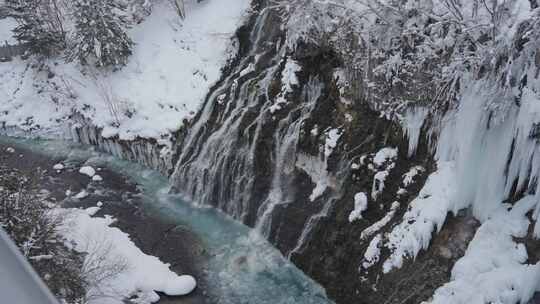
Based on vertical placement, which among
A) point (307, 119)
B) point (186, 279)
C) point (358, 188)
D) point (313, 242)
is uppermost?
point (307, 119)

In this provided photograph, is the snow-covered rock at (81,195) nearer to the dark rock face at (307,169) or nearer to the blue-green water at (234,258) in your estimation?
the blue-green water at (234,258)

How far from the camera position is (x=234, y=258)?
935 cm

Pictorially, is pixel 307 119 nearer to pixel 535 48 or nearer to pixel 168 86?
pixel 535 48

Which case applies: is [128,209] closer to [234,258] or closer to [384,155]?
[234,258]

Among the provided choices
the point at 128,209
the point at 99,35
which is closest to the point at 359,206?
the point at 128,209

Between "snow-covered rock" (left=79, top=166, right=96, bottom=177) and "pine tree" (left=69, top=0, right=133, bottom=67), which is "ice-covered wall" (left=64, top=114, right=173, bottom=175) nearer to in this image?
"snow-covered rock" (left=79, top=166, right=96, bottom=177)

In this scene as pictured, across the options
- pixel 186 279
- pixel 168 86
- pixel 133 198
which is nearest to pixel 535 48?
pixel 186 279

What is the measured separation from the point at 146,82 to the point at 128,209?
5.23 m

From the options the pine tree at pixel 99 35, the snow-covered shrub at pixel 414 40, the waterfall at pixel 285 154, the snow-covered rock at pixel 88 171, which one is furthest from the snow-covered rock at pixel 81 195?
the snow-covered shrub at pixel 414 40

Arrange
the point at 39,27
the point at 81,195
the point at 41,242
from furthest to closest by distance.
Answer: the point at 39,27
the point at 81,195
the point at 41,242

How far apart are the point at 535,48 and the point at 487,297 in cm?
322

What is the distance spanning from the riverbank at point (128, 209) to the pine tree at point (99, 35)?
368 centimetres

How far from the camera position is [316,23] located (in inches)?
388

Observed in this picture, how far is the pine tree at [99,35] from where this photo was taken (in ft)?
48.9
